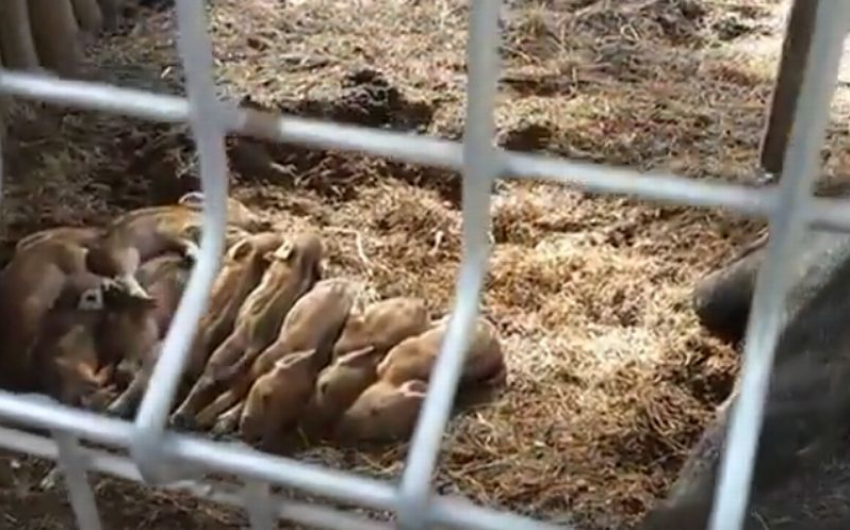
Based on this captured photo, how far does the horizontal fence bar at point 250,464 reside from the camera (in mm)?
663

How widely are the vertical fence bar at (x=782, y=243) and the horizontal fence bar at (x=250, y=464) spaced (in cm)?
8

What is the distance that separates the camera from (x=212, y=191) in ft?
2.25

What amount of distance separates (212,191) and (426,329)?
3.73 ft

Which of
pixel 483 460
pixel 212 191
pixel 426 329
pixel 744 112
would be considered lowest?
pixel 483 460

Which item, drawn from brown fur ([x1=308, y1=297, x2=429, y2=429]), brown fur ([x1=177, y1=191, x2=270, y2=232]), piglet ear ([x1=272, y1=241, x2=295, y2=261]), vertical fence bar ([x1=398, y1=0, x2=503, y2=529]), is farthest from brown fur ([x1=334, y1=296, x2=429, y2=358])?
vertical fence bar ([x1=398, y1=0, x2=503, y2=529])

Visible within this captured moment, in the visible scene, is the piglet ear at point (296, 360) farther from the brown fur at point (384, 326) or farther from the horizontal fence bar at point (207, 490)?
the horizontal fence bar at point (207, 490)

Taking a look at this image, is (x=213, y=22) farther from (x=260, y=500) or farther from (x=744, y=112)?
(x=260, y=500)

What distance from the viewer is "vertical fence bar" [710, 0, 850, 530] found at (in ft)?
1.84

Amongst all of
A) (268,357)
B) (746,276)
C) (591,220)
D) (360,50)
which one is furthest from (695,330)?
(360,50)

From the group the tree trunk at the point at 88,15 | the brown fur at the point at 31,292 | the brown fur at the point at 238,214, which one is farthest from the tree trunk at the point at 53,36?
the brown fur at the point at 31,292

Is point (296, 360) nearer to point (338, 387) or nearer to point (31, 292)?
point (338, 387)

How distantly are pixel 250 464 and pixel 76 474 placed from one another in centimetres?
14

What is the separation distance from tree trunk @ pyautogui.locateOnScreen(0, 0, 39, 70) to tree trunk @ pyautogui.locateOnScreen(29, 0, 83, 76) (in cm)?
13

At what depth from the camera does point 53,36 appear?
2.58m
